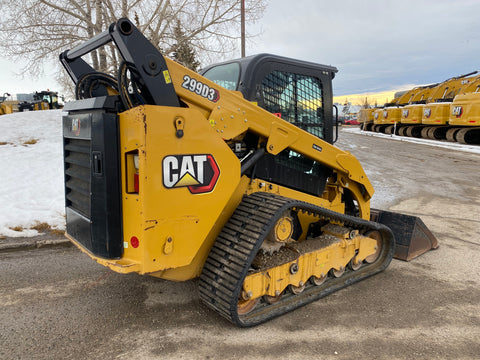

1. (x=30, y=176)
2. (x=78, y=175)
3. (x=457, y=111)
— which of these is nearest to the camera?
(x=78, y=175)

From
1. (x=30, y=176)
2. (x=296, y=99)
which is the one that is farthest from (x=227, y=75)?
(x=30, y=176)

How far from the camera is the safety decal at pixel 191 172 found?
8.41 ft

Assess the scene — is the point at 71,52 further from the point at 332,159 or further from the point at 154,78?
the point at 332,159

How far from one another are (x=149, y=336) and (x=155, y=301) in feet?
1.91

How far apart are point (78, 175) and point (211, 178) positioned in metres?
1.17

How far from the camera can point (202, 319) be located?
316 centimetres

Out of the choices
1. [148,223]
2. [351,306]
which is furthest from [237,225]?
[351,306]

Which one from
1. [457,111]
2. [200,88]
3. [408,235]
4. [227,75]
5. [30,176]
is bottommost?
[408,235]

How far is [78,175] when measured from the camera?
119 inches

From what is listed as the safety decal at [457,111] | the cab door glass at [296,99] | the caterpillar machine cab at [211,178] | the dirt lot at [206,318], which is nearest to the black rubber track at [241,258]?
the caterpillar machine cab at [211,178]

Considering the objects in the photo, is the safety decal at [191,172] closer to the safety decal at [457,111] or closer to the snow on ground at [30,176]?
the snow on ground at [30,176]

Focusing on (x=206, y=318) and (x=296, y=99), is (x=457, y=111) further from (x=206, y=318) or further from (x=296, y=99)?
(x=206, y=318)

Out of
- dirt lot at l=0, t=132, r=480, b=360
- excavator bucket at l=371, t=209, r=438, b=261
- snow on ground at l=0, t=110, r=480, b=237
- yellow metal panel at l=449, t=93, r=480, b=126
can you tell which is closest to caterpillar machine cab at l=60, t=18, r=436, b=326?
dirt lot at l=0, t=132, r=480, b=360

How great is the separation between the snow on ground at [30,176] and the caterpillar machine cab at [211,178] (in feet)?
9.26
